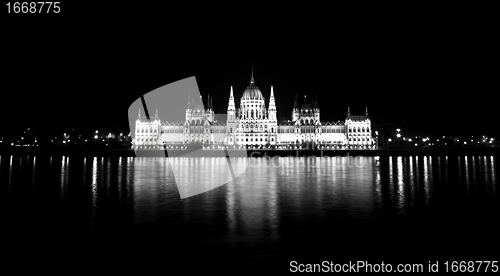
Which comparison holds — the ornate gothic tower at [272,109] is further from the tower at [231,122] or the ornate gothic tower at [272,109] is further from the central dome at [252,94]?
the tower at [231,122]

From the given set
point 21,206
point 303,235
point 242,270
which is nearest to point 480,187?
point 303,235

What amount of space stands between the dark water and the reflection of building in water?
96.4 m

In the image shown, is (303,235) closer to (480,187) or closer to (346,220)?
(346,220)

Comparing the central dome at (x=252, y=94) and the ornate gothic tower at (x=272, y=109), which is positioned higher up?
the central dome at (x=252, y=94)

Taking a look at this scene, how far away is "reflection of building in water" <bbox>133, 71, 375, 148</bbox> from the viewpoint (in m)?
117

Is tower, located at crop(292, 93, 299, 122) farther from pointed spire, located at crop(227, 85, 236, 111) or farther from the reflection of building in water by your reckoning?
pointed spire, located at crop(227, 85, 236, 111)

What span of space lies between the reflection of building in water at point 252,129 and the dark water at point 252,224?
96369mm

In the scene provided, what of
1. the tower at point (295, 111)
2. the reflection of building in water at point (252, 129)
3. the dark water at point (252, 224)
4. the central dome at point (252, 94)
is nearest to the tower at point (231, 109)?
the reflection of building in water at point (252, 129)

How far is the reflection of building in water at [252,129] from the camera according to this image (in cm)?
11694

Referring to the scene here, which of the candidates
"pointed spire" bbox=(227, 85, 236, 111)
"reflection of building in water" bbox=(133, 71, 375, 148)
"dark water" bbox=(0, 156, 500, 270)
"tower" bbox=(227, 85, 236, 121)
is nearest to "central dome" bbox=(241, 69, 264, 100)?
"reflection of building in water" bbox=(133, 71, 375, 148)

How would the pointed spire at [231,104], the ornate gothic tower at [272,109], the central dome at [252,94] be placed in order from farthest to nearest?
the central dome at [252,94] < the pointed spire at [231,104] < the ornate gothic tower at [272,109]

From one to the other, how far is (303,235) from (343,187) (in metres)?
10.7

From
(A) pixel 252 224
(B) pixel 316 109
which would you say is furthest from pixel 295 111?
(A) pixel 252 224

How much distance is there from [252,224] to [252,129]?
347 ft
